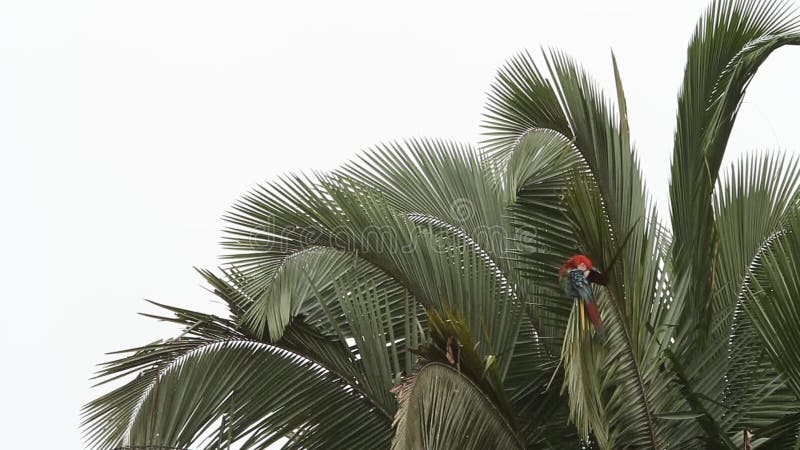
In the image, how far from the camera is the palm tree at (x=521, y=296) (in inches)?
149

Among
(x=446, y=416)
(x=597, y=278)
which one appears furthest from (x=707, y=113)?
(x=446, y=416)

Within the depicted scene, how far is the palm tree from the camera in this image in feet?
12.4

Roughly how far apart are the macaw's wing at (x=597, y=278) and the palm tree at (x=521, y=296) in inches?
11.7

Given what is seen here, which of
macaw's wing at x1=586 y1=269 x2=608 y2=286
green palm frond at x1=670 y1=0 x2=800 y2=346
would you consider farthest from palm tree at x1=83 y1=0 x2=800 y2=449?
macaw's wing at x1=586 y1=269 x2=608 y2=286

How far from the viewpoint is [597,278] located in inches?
128

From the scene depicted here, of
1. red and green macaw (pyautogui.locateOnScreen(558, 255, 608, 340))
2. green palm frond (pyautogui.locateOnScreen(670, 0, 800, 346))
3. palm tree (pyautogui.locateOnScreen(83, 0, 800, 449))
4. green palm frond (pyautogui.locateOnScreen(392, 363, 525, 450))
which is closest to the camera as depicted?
green palm frond (pyautogui.locateOnScreen(392, 363, 525, 450))

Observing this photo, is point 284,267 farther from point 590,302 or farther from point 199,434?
point 590,302

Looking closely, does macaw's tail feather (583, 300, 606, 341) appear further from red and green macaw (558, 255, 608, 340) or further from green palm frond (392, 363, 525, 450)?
green palm frond (392, 363, 525, 450)

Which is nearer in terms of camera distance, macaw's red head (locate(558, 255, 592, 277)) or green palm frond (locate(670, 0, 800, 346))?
macaw's red head (locate(558, 255, 592, 277))

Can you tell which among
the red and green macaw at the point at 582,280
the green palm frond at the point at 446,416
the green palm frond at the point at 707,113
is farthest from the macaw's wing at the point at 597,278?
the green palm frond at the point at 707,113

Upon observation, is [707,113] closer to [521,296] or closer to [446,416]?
[521,296]

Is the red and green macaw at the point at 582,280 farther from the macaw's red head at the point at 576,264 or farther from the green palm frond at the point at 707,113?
the green palm frond at the point at 707,113

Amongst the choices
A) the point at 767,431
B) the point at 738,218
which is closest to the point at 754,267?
the point at 738,218

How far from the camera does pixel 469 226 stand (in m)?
5.28
